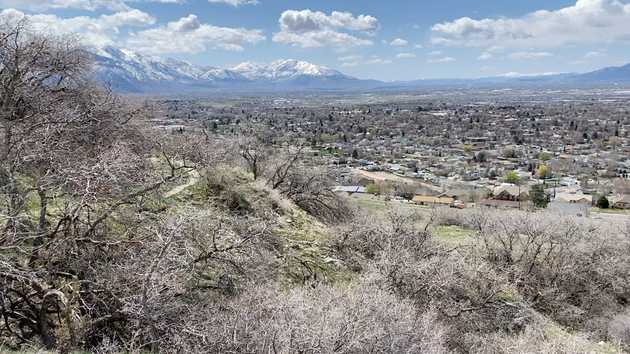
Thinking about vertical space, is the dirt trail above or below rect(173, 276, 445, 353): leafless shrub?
above

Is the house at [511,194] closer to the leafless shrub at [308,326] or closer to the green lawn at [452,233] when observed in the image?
the green lawn at [452,233]

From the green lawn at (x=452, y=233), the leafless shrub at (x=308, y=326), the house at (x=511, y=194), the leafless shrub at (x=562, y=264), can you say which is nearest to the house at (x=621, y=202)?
the house at (x=511, y=194)

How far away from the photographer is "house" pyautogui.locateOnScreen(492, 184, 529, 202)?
149 feet

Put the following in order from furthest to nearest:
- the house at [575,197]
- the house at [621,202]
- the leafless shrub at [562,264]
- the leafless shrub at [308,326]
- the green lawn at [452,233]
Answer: the house at [575,197]
the house at [621,202]
the green lawn at [452,233]
the leafless shrub at [562,264]
the leafless shrub at [308,326]

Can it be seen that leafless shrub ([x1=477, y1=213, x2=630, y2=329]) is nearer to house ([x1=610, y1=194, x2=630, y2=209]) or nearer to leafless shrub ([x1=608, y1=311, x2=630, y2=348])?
leafless shrub ([x1=608, y1=311, x2=630, y2=348])

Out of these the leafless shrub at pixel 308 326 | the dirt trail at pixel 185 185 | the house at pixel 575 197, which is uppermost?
the dirt trail at pixel 185 185

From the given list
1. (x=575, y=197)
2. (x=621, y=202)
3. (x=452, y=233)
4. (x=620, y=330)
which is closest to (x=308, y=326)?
(x=620, y=330)

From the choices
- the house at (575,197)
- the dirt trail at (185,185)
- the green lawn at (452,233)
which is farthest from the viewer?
the house at (575,197)

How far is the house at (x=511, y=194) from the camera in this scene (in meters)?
45.4

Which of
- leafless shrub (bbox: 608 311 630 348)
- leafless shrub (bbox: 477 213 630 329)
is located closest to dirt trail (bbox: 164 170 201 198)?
leafless shrub (bbox: 477 213 630 329)

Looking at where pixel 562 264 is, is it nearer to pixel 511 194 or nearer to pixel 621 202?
pixel 511 194

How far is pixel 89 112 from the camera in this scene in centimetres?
1154

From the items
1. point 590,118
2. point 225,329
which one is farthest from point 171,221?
point 590,118

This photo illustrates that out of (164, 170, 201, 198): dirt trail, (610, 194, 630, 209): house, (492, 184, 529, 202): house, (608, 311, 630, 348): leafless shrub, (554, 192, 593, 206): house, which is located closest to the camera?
(608, 311, 630, 348): leafless shrub
